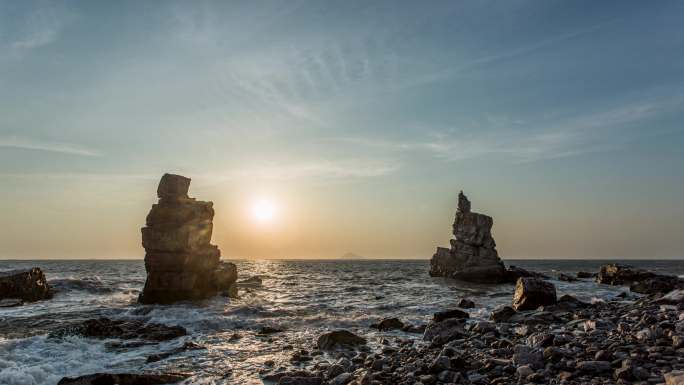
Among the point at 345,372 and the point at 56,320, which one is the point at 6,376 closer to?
the point at 345,372

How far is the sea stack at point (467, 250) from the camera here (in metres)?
69.1

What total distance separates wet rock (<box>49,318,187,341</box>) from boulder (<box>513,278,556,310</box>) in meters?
19.2

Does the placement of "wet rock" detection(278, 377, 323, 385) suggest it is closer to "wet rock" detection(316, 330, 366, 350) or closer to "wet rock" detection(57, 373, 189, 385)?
"wet rock" detection(57, 373, 189, 385)

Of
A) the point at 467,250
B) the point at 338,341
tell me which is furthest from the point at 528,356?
the point at 467,250

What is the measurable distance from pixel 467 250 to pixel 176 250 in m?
50.4

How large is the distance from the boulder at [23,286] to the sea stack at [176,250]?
429 inches

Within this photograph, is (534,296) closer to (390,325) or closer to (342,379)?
(390,325)

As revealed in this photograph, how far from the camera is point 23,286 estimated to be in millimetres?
37781

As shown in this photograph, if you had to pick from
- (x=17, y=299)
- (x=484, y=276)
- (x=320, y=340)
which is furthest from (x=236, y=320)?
(x=484, y=276)

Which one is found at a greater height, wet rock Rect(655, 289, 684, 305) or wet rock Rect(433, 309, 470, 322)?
wet rock Rect(655, 289, 684, 305)

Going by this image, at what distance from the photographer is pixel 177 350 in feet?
56.3

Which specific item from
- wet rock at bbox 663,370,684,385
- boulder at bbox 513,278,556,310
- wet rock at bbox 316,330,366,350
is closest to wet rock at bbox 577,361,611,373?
wet rock at bbox 663,370,684,385

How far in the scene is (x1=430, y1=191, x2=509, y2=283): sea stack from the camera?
6906cm

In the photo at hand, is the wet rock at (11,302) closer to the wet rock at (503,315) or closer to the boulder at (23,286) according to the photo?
the boulder at (23,286)
